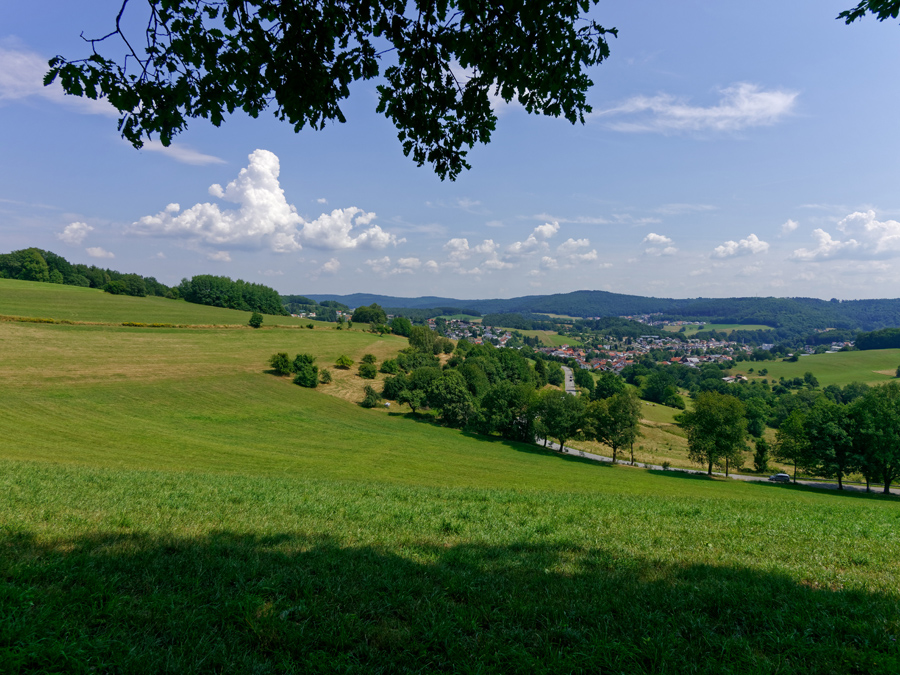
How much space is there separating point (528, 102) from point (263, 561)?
7333 millimetres

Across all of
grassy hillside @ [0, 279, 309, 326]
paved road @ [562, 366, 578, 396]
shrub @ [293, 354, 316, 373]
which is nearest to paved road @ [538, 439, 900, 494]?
shrub @ [293, 354, 316, 373]

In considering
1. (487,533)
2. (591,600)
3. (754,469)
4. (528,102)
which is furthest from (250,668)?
(754,469)

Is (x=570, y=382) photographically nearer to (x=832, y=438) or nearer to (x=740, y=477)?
(x=740, y=477)

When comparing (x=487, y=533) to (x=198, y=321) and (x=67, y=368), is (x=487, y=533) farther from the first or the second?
(x=198, y=321)

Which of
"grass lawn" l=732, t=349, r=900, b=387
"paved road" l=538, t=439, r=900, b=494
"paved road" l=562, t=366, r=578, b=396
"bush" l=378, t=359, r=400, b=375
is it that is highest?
"bush" l=378, t=359, r=400, b=375

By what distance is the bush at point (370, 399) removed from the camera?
67688mm

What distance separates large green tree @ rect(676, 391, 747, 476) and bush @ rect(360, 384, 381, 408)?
45.7 meters

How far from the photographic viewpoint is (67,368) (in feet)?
160

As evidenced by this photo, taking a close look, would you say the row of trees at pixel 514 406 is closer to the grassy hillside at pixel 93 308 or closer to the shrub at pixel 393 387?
the shrub at pixel 393 387

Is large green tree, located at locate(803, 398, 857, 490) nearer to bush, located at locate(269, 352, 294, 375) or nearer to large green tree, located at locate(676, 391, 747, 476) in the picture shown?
large green tree, located at locate(676, 391, 747, 476)

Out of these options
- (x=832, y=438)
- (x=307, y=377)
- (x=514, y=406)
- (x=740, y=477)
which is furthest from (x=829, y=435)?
(x=307, y=377)

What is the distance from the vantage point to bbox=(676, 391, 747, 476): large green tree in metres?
47.6

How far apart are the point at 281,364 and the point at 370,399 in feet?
53.6

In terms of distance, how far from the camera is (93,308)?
8000 cm
